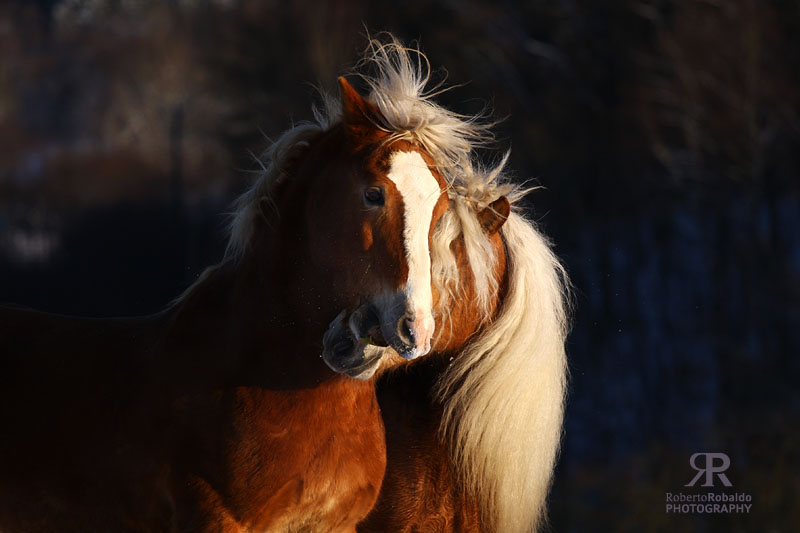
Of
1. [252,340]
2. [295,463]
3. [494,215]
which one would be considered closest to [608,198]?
[494,215]

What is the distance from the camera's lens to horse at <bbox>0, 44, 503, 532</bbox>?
133 inches

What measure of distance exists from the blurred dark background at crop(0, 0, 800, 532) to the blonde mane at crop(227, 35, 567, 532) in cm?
428

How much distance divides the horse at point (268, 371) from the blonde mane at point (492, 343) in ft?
0.32

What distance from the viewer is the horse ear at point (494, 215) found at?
13.2 feet

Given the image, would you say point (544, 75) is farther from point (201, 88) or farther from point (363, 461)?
point (363, 461)

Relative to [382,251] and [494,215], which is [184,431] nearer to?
[382,251]

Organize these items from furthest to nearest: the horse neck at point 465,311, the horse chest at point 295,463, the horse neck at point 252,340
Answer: the horse neck at point 465,311
the horse neck at point 252,340
the horse chest at point 295,463

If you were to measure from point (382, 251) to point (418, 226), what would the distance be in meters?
0.14

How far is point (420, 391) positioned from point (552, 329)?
0.59 meters

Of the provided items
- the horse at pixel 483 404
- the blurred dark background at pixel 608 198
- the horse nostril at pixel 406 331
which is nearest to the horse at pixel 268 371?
the horse nostril at pixel 406 331

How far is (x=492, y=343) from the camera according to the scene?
4062 millimetres

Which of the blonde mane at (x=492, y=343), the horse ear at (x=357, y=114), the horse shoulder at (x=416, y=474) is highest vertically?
the horse ear at (x=357, y=114)

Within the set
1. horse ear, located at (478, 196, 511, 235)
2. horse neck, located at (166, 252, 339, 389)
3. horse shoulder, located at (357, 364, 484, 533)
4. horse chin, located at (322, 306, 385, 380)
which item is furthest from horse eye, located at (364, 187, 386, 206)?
horse shoulder, located at (357, 364, 484, 533)

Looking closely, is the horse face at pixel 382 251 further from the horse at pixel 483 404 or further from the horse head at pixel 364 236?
the horse at pixel 483 404
